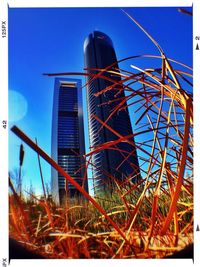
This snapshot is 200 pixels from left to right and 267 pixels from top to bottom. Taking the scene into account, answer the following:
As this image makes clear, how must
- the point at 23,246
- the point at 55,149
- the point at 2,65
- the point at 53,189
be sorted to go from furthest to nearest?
1. the point at 55,149
2. the point at 53,189
3. the point at 2,65
4. the point at 23,246

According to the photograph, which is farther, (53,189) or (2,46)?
(53,189)

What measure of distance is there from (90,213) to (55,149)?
25cm

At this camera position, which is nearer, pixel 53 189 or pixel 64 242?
pixel 64 242

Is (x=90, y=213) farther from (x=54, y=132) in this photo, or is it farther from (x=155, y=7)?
(x=155, y=7)

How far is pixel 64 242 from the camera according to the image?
0.44 meters

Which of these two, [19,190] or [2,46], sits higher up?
[2,46]

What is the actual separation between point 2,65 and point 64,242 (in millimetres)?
Answer: 324

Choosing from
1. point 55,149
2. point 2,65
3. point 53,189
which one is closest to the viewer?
point 2,65

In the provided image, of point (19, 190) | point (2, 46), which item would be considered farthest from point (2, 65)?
point (19, 190)
